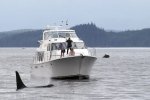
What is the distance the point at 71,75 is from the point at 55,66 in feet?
5.15

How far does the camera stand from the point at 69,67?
2158 inches

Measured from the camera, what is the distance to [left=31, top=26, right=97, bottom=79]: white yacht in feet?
179

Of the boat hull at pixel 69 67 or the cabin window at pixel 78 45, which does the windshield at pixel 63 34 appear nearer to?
the cabin window at pixel 78 45

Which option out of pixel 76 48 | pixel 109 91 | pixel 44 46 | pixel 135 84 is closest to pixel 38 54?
pixel 44 46

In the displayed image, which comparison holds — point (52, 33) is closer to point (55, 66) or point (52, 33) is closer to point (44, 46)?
point (44, 46)

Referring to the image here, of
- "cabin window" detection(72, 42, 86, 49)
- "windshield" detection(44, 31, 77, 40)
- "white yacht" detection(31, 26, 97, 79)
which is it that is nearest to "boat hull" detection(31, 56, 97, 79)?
"white yacht" detection(31, 26, 97, 79)

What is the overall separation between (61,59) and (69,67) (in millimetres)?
989

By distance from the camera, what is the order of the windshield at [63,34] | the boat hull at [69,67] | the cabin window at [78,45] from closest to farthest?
the boat hull at [69,67]
the cabin window at [78,45]
the windshield at [63,34]

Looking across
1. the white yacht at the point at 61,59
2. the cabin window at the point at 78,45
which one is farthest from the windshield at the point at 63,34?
the cabin window at the point at 78,45

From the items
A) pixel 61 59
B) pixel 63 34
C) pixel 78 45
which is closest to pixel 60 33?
pixel 63 34

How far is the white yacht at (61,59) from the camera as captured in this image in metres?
54.7

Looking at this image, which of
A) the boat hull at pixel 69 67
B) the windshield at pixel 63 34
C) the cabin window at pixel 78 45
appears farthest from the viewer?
the windshield at pixel 63 34

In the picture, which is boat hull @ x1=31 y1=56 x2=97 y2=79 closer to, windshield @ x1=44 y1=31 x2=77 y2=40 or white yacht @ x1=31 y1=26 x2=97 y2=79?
white yacht @ x1=31 y1=26 x2=97 y2=79

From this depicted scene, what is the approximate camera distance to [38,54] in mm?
61562
